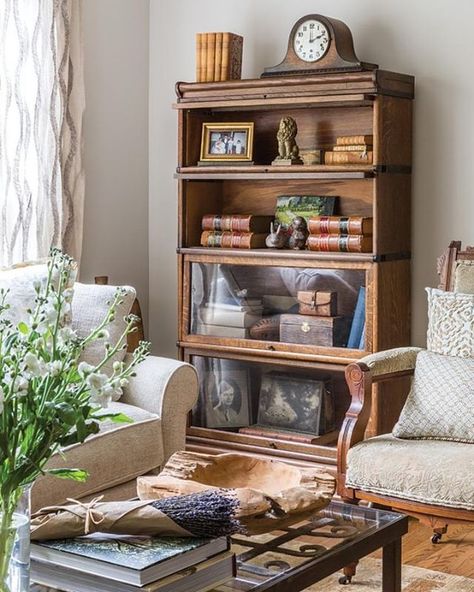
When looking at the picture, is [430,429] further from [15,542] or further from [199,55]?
[199,55]

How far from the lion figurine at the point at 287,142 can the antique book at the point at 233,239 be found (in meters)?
0.33

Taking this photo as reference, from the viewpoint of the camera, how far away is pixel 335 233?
13.2 ft

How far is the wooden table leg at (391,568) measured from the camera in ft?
7.79

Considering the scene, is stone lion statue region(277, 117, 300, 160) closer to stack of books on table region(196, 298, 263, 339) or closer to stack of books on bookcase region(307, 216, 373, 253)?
stack of books on bookcase region(307, 216, 373, 253)

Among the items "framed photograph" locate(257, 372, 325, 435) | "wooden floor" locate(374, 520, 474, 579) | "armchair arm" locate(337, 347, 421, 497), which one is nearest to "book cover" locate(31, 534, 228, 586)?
"armchair arm" locate(337, 347, 421, 497)

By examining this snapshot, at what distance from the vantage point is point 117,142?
472 centimetres

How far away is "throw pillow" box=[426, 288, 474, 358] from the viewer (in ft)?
11.1

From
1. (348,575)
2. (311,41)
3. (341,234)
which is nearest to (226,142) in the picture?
(311,41)

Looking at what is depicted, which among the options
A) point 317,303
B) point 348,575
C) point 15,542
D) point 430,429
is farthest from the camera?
point 317,303

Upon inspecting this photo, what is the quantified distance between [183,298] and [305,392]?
0.67m

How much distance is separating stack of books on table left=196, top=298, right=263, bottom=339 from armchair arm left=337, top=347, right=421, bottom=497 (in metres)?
0.90

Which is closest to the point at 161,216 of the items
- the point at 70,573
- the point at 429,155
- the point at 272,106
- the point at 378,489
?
the point at 272,106

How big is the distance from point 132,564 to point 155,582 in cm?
5

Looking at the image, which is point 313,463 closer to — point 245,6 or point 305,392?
point 305,392
